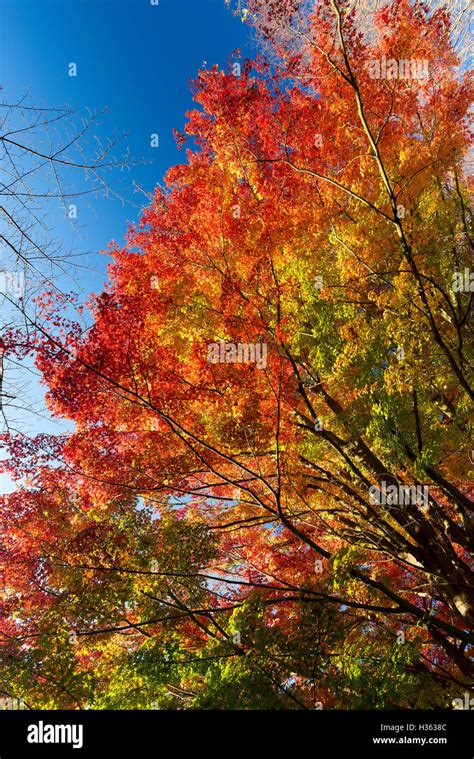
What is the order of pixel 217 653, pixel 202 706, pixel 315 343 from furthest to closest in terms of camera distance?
pixel 315 343 < pixel 217 653 < pixel 202 706

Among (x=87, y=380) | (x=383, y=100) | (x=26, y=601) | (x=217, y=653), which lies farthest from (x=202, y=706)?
(x=383, y=100)

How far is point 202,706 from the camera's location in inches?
159

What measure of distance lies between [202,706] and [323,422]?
4454 millimetres

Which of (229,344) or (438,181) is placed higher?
(438,181)

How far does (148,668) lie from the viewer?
17.3ft
